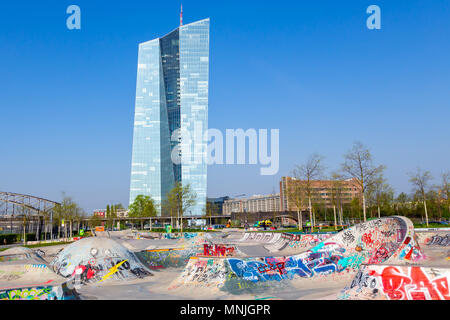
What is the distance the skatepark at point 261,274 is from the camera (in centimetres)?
991

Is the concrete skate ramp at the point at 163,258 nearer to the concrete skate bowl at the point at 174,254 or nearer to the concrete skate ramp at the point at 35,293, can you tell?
the concrete skate bowl at the point at 174,254

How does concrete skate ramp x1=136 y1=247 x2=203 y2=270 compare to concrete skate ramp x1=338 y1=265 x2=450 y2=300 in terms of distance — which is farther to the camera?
concrete skate ramp x1=136 y1=247 x2=203 y2=270

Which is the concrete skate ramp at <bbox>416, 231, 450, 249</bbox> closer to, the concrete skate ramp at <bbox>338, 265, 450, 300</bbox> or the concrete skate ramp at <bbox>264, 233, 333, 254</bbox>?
the concrete skate ramp at <bbox>264, 233, 333, 254</bbox>

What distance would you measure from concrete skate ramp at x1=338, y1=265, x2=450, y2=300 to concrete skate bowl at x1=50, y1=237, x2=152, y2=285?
11379 millimetres

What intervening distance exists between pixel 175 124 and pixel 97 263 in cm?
12989

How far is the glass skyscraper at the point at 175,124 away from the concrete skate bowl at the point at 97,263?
405 feet

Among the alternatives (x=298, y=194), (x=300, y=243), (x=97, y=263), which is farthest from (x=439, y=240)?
(x=298, y=194)

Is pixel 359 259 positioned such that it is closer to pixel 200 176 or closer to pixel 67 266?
pixel 67 266

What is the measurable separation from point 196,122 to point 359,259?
12973 cm

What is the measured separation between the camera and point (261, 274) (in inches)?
577

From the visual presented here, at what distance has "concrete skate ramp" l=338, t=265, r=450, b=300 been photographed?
890 cm

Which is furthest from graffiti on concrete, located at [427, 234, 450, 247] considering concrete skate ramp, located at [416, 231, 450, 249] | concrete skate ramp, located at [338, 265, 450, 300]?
concrete skate ramp, located at [338, 265, 450, 300]

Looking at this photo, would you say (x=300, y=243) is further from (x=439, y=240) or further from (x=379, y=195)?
(x=379, y=195)
